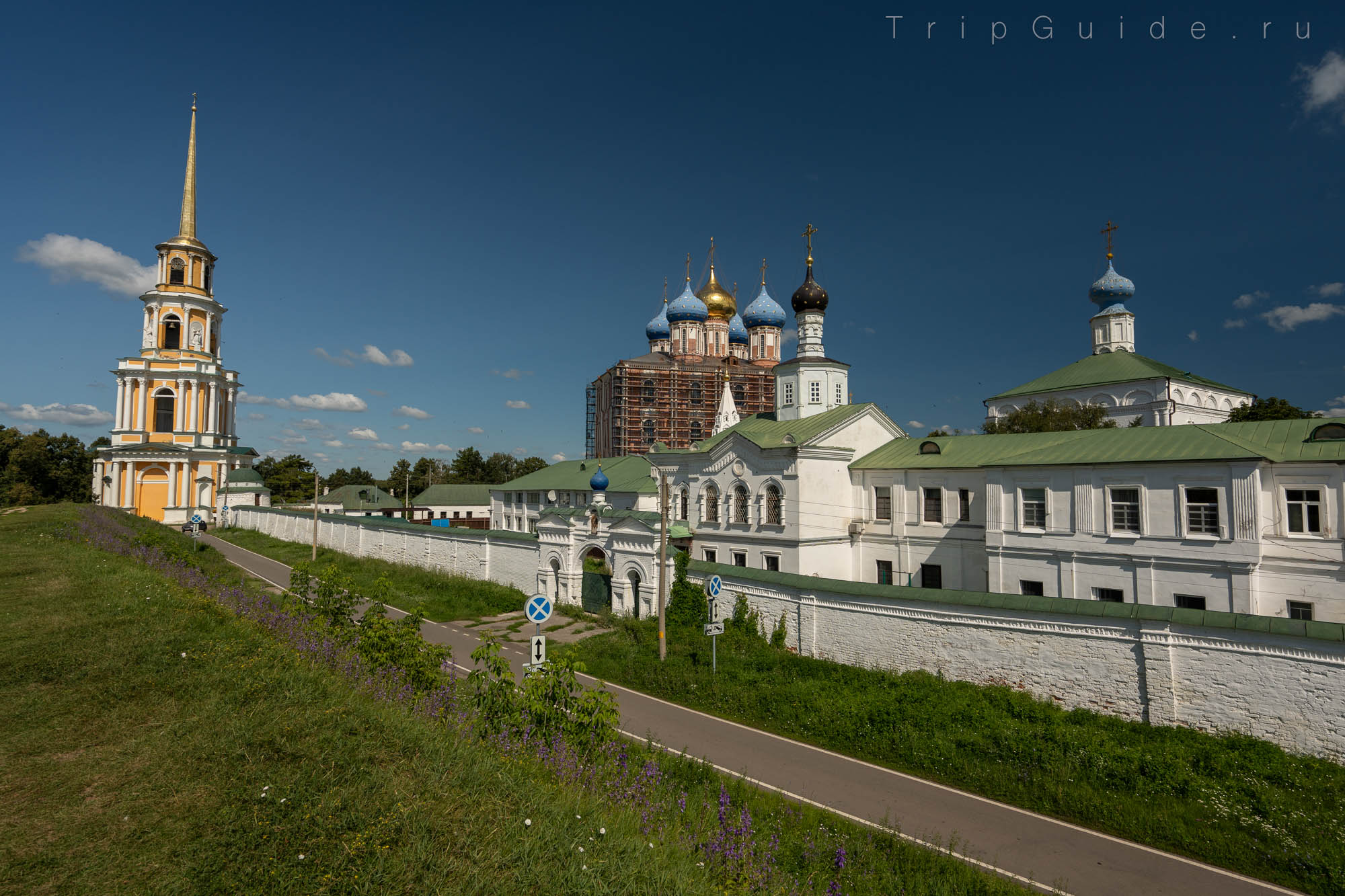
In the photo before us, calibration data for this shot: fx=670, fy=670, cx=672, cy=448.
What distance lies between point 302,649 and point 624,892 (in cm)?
658

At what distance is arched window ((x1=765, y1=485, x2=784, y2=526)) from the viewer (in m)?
26.9

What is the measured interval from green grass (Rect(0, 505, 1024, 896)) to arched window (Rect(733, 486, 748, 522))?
60.4ft

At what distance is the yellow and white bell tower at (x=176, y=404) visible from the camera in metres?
52.1

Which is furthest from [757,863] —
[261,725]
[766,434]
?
→ [766,434]

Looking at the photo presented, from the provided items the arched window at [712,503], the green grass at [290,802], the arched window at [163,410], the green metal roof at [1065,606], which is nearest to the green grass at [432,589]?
the arched window at [712,503]

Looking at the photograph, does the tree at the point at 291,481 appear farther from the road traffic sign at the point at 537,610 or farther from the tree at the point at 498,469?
the road traffic sign at the point at 537,610

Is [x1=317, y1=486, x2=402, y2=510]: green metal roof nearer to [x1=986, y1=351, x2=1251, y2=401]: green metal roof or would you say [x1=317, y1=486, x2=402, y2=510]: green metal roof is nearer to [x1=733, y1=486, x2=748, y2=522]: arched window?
[x1=733, y1=486, x2=748, y2=522]: arched window

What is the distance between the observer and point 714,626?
58.3ft

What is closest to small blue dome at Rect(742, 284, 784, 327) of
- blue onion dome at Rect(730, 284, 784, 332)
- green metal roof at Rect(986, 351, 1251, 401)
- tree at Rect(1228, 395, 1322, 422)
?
blue onion dome at Rect(730, 284, 784, 332)

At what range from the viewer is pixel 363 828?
5.17 meters

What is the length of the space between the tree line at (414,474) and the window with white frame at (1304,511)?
235 ft

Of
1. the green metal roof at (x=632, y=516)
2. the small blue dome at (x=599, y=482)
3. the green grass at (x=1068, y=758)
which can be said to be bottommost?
the green grass at (x=1068, y=758)

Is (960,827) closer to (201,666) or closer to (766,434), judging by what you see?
(201,666)

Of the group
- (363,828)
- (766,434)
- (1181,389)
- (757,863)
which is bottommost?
(757,863)
